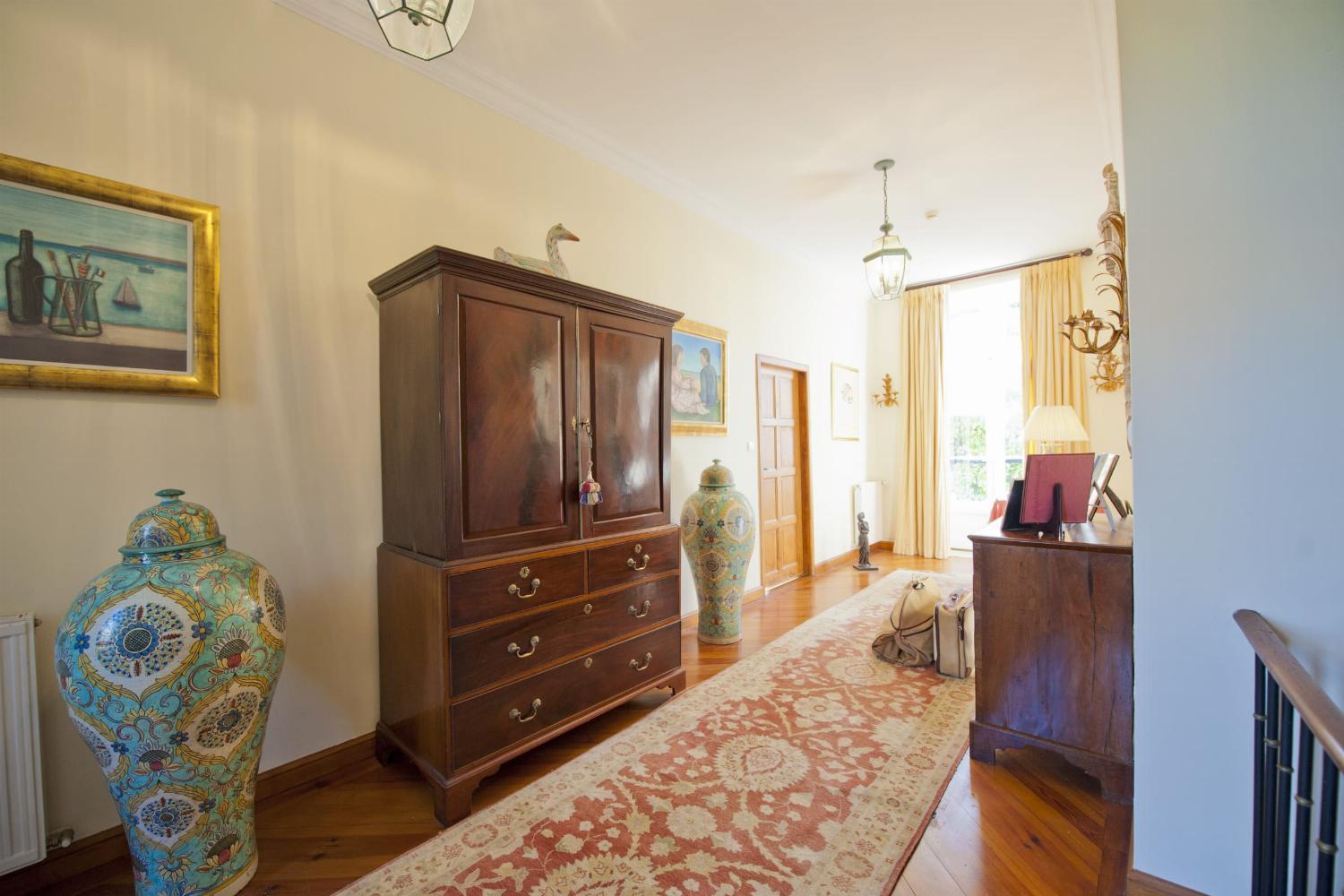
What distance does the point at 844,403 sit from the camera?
611cm

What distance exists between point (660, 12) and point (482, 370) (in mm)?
1691

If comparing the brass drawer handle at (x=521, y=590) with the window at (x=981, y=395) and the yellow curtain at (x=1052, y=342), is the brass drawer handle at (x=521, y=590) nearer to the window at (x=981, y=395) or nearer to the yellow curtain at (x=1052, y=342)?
the yellow curtain at (x=1052, y=342)

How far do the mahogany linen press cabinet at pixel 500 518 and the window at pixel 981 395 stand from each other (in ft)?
16.3

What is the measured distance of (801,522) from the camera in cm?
533

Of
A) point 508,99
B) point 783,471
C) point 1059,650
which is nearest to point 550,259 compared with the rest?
point 508,99

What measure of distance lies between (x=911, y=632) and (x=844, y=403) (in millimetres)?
3386

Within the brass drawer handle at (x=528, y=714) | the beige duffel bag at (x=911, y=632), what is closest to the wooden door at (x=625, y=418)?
the brass drawer handle at (x=528, y=714)

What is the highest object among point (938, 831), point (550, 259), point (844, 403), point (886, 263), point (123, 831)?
point (886, 263)

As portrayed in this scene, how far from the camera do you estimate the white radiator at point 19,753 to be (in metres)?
1.44

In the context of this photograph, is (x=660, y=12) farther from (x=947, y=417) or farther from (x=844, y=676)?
(x=947, y=417)

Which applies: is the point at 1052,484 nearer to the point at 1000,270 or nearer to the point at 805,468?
the point at 805,468

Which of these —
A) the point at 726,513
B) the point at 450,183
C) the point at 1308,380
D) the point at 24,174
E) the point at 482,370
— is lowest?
the point at 726,513

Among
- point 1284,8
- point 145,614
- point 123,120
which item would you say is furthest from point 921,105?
point 145,614

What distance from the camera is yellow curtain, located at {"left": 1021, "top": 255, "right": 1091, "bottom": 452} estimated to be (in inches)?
208
